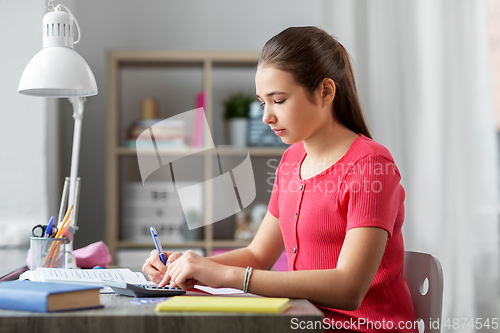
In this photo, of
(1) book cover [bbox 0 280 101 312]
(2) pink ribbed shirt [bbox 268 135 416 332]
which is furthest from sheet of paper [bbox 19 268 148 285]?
(2) pink ribbed shirt [bbox 268 135 416 332]

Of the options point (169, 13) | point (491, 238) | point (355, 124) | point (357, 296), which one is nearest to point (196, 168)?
point (169, 13)

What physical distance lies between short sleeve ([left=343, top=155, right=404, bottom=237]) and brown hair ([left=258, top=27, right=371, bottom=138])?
0.16 metres

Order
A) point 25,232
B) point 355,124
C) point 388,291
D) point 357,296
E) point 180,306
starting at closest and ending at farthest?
point 180,306 < point 357,296 < point 388,291 < point 355,124 < point 25,232

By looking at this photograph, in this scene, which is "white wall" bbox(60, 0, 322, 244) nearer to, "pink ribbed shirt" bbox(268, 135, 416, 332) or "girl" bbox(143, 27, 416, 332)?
"girl" bbox(143, 27, 416, 332)

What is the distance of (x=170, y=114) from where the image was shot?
104 inches

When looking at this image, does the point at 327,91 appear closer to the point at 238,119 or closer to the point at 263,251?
the point at 263,251

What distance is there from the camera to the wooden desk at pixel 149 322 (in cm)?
70

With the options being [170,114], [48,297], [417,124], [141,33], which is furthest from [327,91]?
[141,33]

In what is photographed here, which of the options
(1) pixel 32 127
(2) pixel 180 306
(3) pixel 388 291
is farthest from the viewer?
(1) pixel 32 127

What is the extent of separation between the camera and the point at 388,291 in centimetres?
Answer: 100

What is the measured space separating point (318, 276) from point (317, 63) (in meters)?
0.45

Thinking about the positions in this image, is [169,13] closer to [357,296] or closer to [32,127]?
[32,127]

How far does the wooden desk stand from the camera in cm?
70

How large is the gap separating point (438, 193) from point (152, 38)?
65.0 inches
